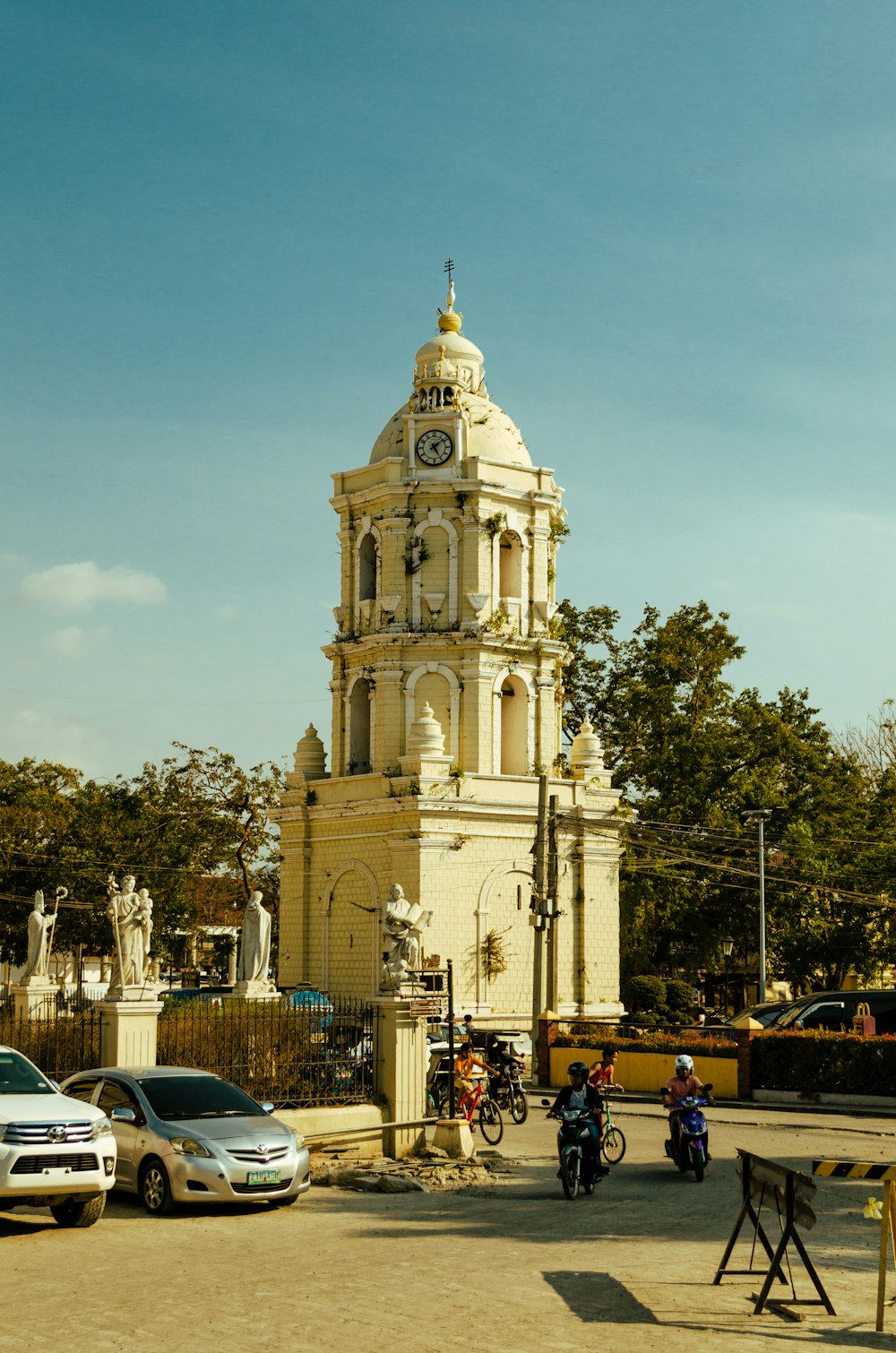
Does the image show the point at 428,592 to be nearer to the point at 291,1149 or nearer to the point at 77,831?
the point at 77,831

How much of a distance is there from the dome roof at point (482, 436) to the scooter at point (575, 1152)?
32.2 meters

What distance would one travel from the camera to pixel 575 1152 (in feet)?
54.9

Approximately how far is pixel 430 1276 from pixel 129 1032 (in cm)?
781

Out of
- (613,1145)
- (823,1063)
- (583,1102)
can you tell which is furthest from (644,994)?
(583,1102)

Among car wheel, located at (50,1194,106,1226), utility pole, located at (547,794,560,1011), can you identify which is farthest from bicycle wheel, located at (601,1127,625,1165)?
utility pole, located at (547,794,560,1011)

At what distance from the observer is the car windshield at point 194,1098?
15922 millimetres

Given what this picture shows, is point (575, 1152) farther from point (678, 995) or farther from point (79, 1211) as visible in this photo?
point (678, 995)

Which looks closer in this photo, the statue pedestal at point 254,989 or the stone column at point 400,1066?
the stone column at point 400,1066

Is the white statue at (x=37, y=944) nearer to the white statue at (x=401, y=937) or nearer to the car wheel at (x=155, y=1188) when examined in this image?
the white statue at (x=401, y=937)

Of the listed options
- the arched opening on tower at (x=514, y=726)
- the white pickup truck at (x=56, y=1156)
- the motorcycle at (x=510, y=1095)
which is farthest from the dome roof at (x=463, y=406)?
the white pickup truck at (x=56, y=1156)

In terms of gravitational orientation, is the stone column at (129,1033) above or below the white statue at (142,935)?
below

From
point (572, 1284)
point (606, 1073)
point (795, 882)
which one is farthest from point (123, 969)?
point (795, 882)

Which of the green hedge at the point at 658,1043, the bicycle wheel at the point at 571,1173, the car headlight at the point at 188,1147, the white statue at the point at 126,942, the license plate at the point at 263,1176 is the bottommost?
the green hedge at the point at 658,1043

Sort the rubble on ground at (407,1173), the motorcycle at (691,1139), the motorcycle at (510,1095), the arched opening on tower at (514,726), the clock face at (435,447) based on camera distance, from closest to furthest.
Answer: the rubble on ground at (407,1173) < the motorcycle at (691,1139) < the motorcycle at (510,1095) < the arched opening on tower at (514,726) < the clock face at (435,447)
